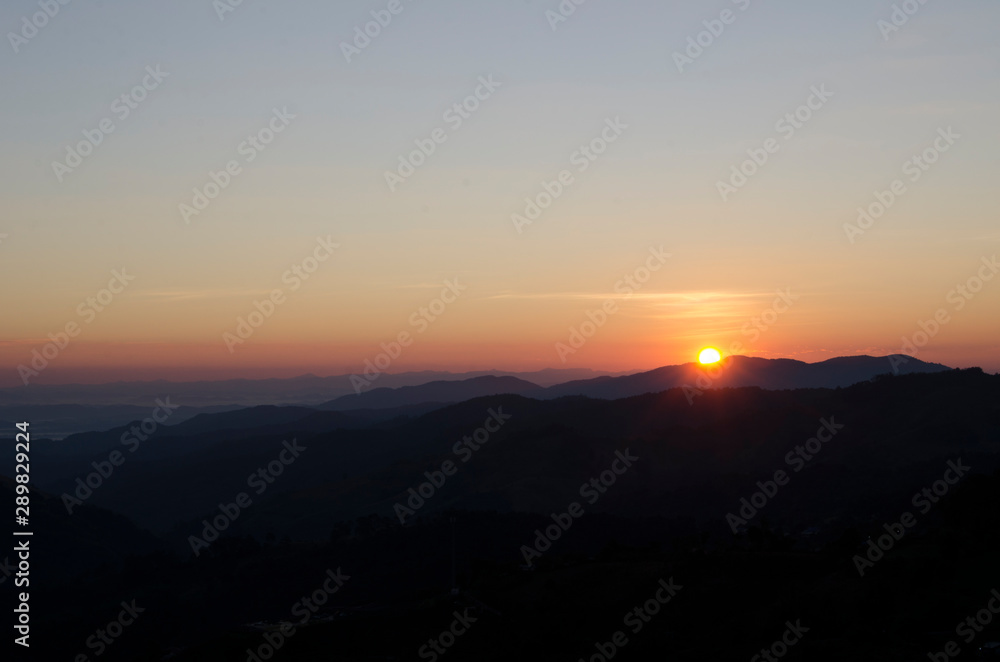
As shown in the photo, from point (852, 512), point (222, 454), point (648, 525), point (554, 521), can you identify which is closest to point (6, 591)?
point (554, 521)

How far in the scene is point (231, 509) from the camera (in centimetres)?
14412

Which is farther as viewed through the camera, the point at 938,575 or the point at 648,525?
the point at 648,525

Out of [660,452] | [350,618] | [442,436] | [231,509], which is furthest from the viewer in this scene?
[442,436]

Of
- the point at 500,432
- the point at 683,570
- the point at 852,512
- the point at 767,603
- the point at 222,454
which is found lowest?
the point at 767,603

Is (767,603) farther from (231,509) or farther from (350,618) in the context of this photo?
(231,509)

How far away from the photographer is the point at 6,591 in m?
88.6

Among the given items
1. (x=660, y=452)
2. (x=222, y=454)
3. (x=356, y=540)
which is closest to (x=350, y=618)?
(x=356, y=540)

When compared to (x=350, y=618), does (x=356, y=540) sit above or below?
above

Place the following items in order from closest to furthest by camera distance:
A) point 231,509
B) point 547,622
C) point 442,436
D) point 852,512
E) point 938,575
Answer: point 938,575, point 547,622, point 852,512, point 231,509, point 442,436

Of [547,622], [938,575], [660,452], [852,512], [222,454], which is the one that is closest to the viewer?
[938,575]

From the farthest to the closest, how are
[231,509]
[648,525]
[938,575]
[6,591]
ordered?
1. [231,509]
2. [6,591]
3. [648,525]
4. [938,575]

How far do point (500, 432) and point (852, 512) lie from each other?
84.0m

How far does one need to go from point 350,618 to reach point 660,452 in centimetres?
8180

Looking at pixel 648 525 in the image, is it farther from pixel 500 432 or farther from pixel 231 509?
pixel 231 509
